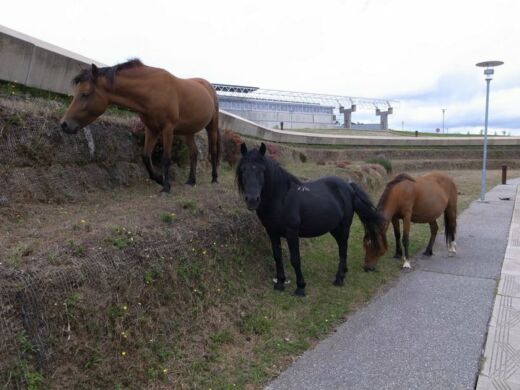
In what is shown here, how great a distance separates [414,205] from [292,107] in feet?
190

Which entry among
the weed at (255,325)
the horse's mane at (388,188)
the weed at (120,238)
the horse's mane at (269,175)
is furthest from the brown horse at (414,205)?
the weed at (120,238)

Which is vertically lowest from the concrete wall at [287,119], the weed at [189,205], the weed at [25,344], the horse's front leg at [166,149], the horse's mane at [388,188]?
the weed at [25,344]

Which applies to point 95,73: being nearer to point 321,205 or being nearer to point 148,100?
point 148,100

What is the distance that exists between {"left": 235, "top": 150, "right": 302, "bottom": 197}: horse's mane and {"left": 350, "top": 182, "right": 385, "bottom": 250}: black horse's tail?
1.35 meters

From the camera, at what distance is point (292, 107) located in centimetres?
6350

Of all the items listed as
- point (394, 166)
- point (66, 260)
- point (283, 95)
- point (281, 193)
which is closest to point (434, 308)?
point (281, 193)

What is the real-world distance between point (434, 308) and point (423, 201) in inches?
103

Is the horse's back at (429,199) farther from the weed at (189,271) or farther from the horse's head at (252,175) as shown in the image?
the weed at (189,271)

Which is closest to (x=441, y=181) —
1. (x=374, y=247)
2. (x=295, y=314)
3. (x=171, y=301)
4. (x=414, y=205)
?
(x=414, y=205)

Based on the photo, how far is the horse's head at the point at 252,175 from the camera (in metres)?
4.39

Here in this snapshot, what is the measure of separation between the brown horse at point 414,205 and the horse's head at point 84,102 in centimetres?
438

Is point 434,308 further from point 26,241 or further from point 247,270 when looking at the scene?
point 26,241

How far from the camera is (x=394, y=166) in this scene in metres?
25.0

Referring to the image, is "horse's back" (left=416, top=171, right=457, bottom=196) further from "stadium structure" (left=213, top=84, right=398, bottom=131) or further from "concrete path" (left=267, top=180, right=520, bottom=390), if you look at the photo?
"stadium structure" (left=213, top=84, right=398, bottom=131)
